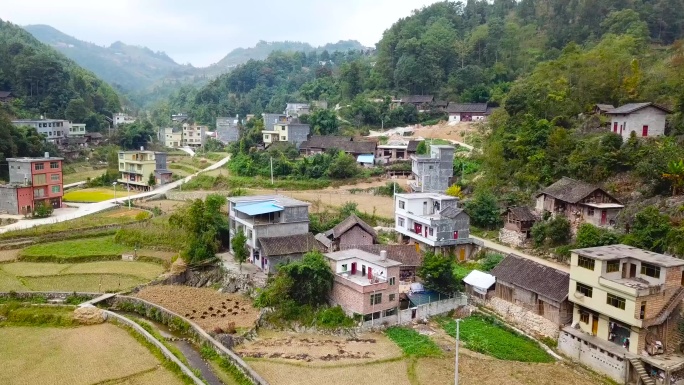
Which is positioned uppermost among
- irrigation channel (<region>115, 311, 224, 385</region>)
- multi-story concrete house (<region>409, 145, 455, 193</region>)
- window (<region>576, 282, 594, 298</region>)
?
multi-story concrete house (<region>409, 145, 455, 193</region>)

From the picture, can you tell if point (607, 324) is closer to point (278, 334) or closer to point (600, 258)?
point (600, 258)

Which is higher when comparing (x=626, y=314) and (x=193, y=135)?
(x=193, y=135)

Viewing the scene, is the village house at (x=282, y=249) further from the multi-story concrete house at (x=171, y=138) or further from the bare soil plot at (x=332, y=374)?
the multi-story concrete house at (x=171, y=138)

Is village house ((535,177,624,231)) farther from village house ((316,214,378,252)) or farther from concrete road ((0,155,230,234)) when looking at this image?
concrete road ((0,155,230,234))

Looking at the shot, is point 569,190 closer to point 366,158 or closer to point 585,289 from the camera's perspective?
point 585,289

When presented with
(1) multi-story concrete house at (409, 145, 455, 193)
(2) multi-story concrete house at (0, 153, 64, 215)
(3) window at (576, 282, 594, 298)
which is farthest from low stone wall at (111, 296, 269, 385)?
(1) multi-story concrete house at (409, 145, 455, 193)

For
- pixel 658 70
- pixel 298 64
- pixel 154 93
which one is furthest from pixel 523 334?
pixel 154 93

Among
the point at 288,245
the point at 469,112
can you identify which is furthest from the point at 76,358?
the point at 469,112
